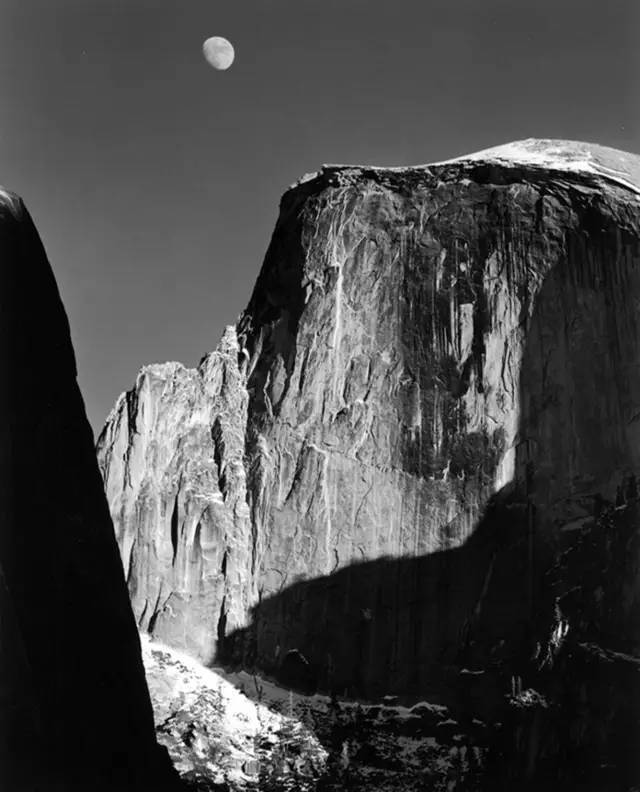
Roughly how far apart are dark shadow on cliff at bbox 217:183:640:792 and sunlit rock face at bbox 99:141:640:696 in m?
Result: 0.14

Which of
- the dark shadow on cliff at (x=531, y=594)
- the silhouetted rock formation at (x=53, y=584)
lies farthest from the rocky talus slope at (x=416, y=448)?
the silhouetted rock formation at (x=53, y=584)

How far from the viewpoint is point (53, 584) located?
31375 millimetres

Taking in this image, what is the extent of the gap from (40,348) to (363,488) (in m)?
71.3

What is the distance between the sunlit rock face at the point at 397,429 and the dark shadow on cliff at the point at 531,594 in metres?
0.14

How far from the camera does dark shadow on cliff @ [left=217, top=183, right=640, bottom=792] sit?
91.1 metres

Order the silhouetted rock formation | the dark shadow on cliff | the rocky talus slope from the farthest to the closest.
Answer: the rocky talus slope → the dark shadow on cliff → the silhouetted rock formation

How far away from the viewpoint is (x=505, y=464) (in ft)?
331

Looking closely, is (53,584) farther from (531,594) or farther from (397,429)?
(397,429)

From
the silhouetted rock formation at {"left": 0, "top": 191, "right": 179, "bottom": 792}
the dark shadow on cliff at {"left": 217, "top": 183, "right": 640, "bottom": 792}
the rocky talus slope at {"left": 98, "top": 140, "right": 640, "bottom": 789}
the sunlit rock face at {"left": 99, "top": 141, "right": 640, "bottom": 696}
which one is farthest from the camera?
the sunlit rock face at {"left": 99, "top": 141, "right": 640, "bottom": 696}

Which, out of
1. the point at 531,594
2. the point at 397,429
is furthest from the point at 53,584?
the point at 397,429

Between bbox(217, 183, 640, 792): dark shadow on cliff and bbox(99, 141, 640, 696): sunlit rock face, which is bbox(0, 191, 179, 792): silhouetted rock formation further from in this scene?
bbox(99, 141, 640, 696): sunlit rock face

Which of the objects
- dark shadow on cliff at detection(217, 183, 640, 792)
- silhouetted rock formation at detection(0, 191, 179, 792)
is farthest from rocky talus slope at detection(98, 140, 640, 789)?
silhouetted rock formation at detection(0, 191, 179, 792)

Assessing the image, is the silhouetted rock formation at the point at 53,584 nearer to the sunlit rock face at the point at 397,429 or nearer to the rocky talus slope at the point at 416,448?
the rocky talus slope at the point at 416,448

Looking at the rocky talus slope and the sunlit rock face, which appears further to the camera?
the sunlit rock face
